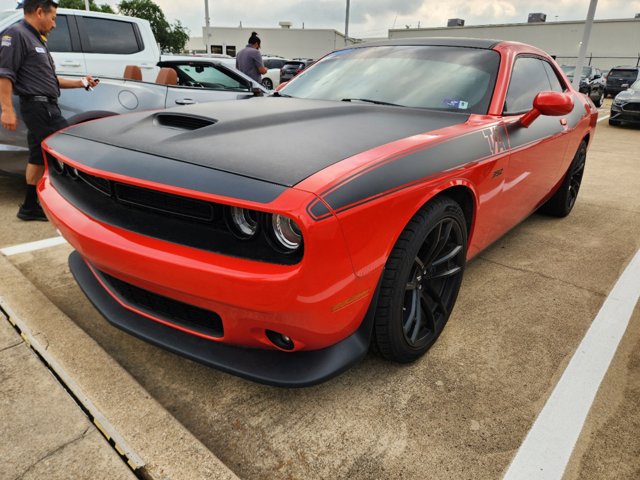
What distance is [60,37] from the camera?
529cm

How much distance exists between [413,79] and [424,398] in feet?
5.80

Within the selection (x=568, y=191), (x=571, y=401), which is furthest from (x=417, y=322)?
(x=568, y=191)

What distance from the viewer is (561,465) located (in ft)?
5.21

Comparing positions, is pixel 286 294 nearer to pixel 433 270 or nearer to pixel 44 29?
pixel 433 270

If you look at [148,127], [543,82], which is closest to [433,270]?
[148,127]

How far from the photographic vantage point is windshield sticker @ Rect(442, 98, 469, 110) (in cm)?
248

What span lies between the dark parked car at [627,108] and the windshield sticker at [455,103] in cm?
1141

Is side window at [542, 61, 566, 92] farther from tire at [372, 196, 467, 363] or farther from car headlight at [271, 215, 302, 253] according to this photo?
car headlight at [271, 215, 302, 253]

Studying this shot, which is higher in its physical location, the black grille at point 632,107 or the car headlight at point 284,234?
the car headlight at point 284,234

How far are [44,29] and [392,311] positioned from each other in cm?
343

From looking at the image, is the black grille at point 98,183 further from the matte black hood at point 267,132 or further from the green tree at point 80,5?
the green tree at point 80,5

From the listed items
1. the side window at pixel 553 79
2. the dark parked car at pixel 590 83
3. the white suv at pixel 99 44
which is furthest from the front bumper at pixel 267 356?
the dark parked car at pixel 590 83

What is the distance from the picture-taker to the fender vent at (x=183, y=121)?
79.7 inches

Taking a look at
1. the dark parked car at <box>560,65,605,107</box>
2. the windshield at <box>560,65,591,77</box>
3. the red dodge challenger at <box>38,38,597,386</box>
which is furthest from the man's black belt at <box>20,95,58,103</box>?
the windshield at <box>560,65,591,77</box>
